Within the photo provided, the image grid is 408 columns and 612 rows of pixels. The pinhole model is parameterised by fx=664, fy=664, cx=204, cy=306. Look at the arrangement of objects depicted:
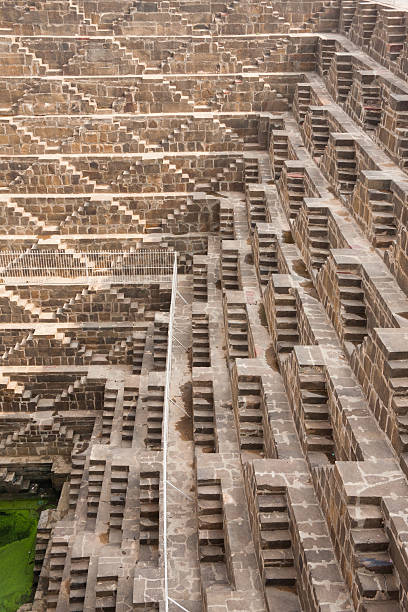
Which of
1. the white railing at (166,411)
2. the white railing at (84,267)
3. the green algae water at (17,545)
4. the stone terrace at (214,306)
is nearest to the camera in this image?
the stone terrace at (214,306)

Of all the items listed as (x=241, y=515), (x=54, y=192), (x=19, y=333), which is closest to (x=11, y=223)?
(x=54, y=192)

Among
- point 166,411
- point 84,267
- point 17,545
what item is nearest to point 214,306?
point 84,267

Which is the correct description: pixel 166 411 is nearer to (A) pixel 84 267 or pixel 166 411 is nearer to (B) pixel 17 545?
(B) pixel 17 545

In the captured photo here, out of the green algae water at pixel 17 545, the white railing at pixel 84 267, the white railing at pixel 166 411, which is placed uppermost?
the white railing at pixel 84 267

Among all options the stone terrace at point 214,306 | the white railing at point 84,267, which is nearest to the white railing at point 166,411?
the stone terrace at point 214,306

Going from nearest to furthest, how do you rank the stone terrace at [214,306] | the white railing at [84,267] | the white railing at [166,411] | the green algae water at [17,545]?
the stone terrace at [214,306] < the white railing at [166,411] < the green algae water at [17,545] < the white railing at [84,267]

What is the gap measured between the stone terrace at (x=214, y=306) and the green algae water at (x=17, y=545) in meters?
0.36

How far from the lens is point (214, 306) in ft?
47.4

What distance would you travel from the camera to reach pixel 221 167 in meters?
18.1

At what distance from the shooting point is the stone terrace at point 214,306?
8008mm

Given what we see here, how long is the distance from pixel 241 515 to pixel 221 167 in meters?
11.3

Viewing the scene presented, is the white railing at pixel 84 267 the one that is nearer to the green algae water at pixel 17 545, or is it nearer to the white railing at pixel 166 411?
the white railing at pixel 166 411

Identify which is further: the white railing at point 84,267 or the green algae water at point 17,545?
the white railing at point 84,267

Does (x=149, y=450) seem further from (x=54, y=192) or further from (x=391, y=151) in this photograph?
(x=54, y=192)
